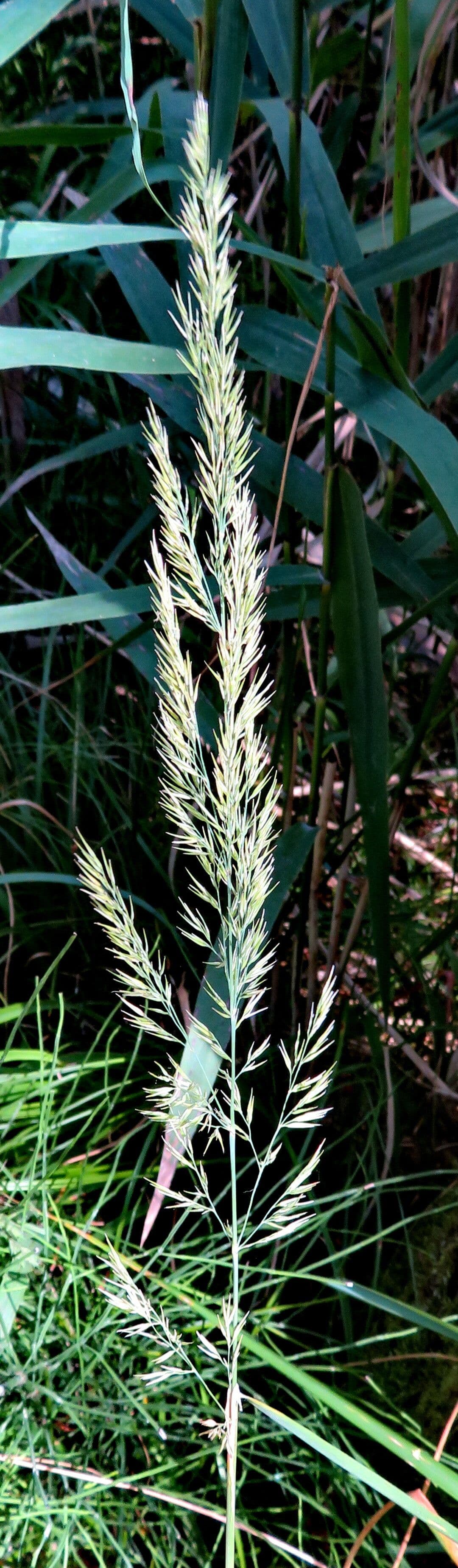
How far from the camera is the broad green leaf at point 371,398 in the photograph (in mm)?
547

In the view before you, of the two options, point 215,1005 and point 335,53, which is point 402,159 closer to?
point 335,53

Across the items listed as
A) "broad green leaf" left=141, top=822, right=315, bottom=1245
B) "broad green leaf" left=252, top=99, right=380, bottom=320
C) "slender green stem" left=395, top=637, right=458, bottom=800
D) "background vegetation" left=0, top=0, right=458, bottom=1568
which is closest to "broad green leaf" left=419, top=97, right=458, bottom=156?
"background vegetation" left=0, top=0, right=458, bottom=1568

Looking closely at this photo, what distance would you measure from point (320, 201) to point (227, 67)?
84mm

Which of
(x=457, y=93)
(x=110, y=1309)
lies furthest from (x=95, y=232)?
(x=110, y=1309)

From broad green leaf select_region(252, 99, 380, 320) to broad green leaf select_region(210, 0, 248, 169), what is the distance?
0.03m

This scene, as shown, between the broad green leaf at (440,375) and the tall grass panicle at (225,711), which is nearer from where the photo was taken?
the tall grass panicle at (225,711)

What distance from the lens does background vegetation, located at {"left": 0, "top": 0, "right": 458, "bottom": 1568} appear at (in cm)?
57

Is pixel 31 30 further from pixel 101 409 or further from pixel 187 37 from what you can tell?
pixel 101 409

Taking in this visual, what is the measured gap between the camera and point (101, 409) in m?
1.18

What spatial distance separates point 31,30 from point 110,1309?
683mm

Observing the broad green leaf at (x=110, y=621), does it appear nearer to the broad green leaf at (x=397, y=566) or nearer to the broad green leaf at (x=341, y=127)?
the broad green leaf at (x=397, y=566)

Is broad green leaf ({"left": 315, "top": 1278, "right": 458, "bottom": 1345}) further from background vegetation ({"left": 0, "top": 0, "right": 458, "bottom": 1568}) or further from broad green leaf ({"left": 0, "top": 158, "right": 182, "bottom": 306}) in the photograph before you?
broad green leaf ({"left": 0, "top": 158, "right": 182, "bottom": 306})

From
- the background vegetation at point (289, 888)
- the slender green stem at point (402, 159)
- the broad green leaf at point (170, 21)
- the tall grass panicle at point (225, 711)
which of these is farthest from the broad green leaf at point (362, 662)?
the broad green leaf at point (170, 21)

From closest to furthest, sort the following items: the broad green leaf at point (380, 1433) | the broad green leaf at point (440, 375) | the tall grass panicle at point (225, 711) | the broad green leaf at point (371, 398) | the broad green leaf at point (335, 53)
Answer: the tall grass panicle at point (225, 711) < the broad green leaf at point (380, 1433) < the broad green leaf at point (371, 398) < the broad green leaf at point (440, 375) < the broad green leaf at point (335, 53)
